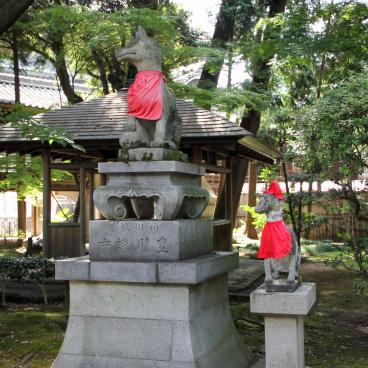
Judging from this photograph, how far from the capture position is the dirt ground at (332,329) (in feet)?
22.7

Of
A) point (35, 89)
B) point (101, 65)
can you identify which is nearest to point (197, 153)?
point (101, 65)

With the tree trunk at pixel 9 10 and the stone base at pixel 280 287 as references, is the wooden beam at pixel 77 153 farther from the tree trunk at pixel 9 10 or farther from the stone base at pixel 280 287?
the stone base at pixel 280 287

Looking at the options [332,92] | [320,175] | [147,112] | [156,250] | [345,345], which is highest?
[332,92]

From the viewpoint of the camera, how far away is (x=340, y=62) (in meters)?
14.0

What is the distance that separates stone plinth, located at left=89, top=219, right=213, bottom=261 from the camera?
17.3 ft

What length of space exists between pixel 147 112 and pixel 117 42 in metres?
8.23

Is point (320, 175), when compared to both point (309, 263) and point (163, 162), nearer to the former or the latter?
point (163, 162)

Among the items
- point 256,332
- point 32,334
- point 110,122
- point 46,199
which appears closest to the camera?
point 32,334

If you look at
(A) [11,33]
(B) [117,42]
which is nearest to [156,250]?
(B) [117,42]

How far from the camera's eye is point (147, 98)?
18.7 ft

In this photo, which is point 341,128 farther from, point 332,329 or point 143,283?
point 332,329

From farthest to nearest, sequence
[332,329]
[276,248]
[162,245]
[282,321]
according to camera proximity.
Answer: [332,329], [162,245], [276,248], [282,321]

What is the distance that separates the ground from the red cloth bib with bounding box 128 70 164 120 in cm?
329

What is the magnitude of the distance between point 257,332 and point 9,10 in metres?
5.86
